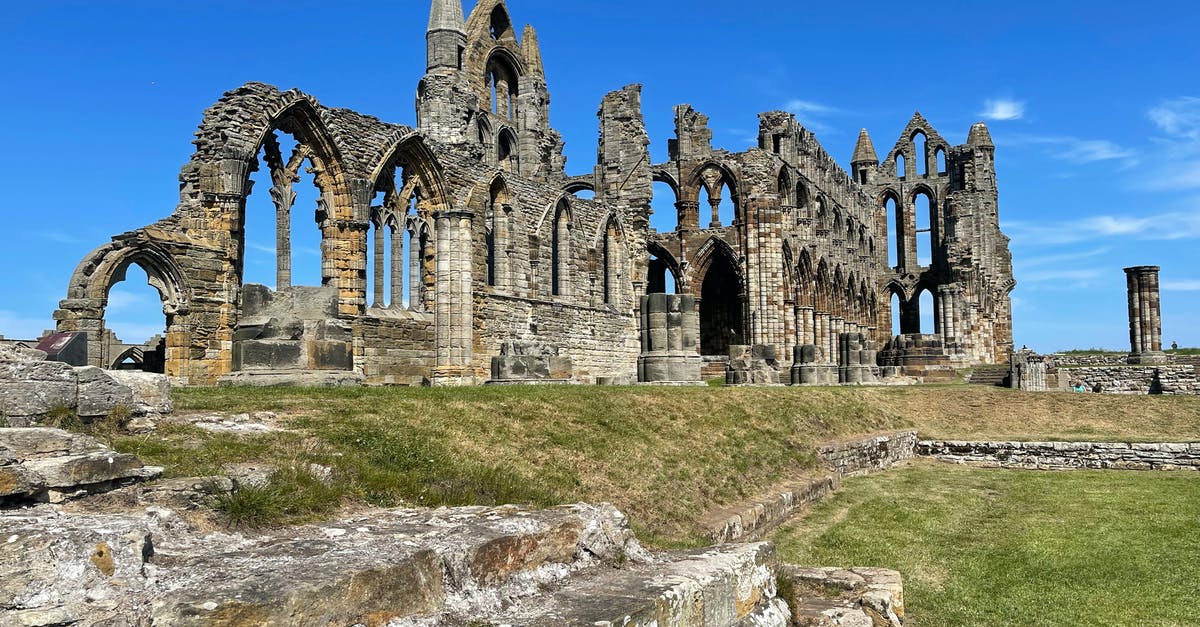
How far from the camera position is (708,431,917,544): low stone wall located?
848 cm

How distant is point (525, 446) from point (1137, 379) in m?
25.2

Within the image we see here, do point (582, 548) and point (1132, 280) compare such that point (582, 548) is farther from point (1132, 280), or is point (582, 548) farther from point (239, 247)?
point (1132, 280)

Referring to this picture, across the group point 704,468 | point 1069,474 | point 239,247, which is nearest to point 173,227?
point 239,247

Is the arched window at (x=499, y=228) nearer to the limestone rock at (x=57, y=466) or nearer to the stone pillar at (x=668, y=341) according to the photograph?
the stone pillar at (x=668, y=341)

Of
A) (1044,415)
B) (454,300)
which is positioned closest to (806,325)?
(1044,415)

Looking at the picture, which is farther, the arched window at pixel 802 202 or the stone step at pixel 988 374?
the arched window at pixel 802 202

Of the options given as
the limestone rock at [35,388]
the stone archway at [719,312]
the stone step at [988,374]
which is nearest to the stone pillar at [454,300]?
the limestone rock at [35,388]

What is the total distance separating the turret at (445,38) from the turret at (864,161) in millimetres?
35063

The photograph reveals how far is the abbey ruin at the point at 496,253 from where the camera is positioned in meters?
Result: 14.1

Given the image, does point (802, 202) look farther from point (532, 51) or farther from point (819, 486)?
point (819, 486)

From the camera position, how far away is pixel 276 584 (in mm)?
2965

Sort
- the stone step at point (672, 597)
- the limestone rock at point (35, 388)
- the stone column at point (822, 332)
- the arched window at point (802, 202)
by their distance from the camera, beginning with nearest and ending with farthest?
the stone step at point (672, 597) → the limestone rock at point (35, 388) → the arched window at point (802, 202) → the stone column at point (822, 332)

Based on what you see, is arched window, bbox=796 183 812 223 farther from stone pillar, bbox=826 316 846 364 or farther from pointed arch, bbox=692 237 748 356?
stone pillar, bbox=826 316 846 364

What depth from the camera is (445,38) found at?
29094mm
